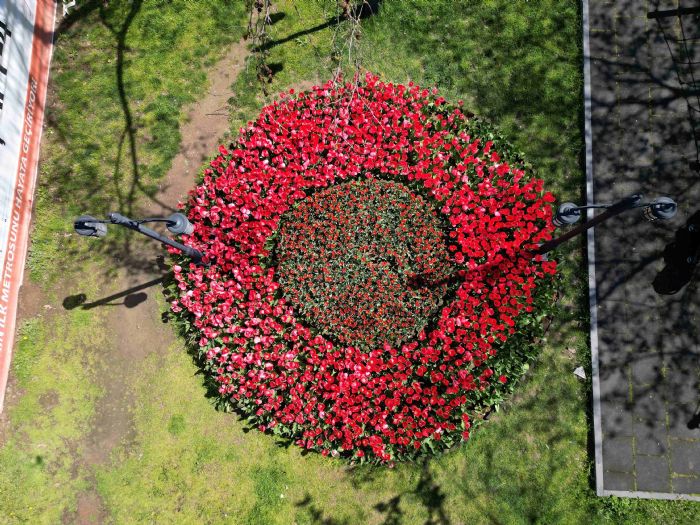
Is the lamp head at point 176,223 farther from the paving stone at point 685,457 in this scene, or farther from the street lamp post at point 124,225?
the paving stone at point 685,457

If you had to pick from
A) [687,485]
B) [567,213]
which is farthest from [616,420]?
[567,213]

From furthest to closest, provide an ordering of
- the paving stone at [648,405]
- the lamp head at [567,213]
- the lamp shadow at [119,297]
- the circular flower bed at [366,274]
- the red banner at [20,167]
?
the lamp shadow at [119,297] → the red banner at [20,167] → the paving stone at [648,405] → the circular flower bed at [366,274] → the lamp head at [567,213]

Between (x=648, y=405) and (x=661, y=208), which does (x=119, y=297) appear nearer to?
(x=661, y=208)

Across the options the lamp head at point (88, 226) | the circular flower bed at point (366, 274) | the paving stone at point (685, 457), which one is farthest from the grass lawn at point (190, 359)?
the lamp head at point (88, 226)

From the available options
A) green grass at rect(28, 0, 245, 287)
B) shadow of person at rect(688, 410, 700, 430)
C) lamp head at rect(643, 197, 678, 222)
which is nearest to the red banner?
green grass at rect(28, 0, 245, 287)

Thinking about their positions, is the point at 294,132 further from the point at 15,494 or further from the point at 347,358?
the point at 15,494

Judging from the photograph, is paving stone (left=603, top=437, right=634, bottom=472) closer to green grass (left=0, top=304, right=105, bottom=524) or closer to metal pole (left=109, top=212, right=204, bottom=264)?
metal pole (left=109, top=212, right=204, bottom=264)
